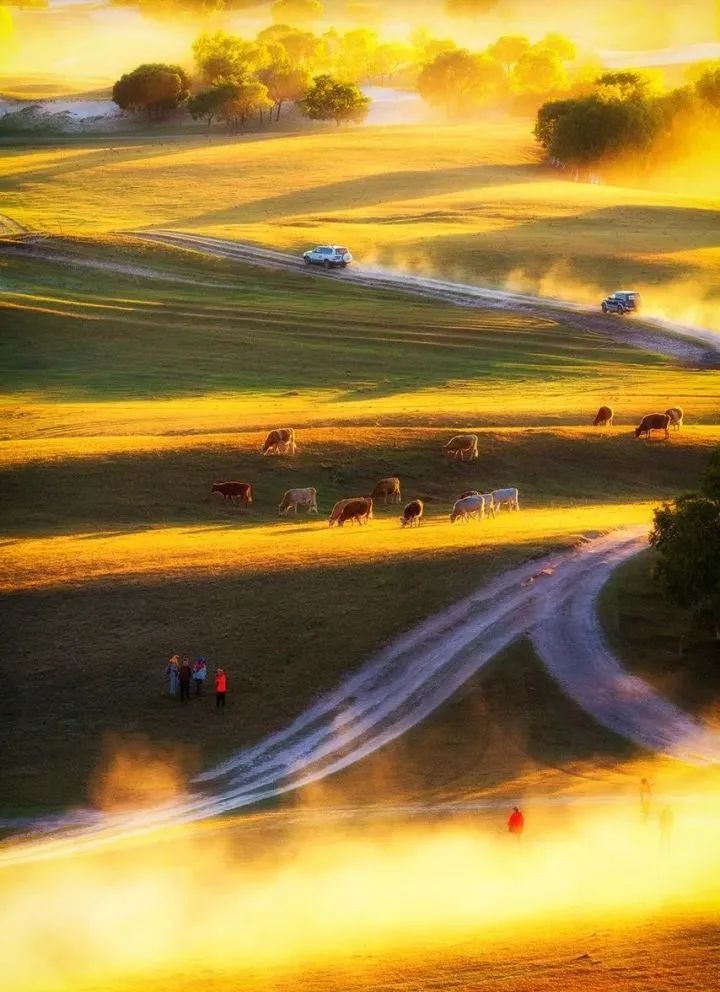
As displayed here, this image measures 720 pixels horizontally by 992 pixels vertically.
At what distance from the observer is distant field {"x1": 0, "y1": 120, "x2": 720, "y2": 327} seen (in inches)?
4478

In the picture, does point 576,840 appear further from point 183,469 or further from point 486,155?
point 486,155

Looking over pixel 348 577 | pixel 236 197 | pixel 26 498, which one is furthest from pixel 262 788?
pixel 236 197

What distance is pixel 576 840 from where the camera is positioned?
111 feet

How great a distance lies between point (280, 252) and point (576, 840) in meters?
87.5

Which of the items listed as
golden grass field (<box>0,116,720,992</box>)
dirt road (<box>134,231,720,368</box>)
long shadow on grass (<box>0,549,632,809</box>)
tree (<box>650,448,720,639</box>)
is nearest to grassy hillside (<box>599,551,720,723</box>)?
golden grass field (<box>0,116,720,992</box>)

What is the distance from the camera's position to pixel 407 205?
14238 cm

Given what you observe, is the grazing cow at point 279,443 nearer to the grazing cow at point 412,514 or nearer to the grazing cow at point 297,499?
the grazing cow at point 297,499

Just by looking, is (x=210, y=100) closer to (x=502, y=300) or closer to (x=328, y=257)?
(x=328, y=257)

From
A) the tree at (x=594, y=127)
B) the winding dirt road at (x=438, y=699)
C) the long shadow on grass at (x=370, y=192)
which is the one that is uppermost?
the tree at (x=594, y=127)

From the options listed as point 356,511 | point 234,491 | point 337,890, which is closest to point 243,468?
point 234,491

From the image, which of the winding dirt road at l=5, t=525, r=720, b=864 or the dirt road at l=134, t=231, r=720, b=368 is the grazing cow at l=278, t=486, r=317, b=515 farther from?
the dirt road at l=134, t=231, r=720, b=368

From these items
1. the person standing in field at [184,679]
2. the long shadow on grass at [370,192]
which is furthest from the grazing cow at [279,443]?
the long shadow on grass at [370,192]

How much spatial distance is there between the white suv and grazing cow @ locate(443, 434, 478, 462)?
51.0 metres

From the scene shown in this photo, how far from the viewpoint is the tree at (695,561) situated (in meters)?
44.1
